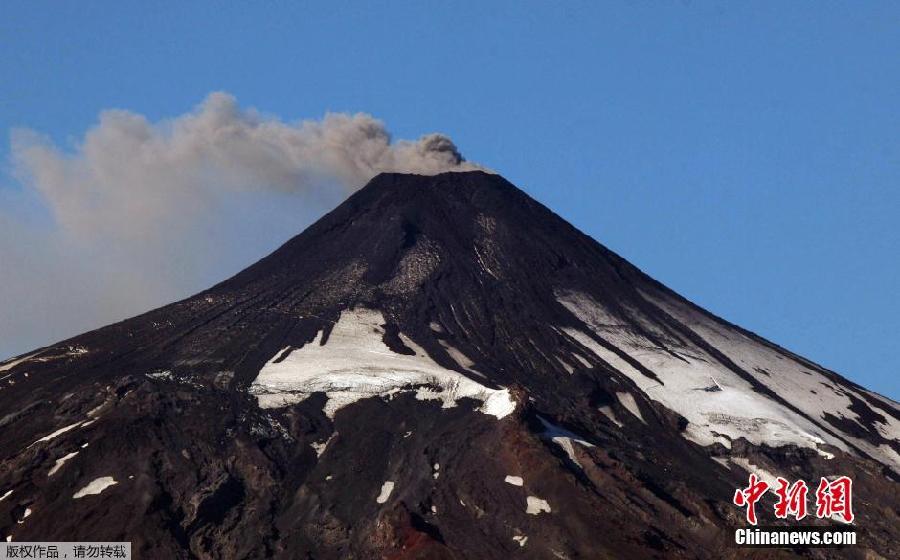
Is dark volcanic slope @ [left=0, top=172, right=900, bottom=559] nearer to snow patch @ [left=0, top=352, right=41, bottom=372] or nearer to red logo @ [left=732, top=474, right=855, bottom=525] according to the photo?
snow patch @ [left=0, top=352, right=41, bottom=372]

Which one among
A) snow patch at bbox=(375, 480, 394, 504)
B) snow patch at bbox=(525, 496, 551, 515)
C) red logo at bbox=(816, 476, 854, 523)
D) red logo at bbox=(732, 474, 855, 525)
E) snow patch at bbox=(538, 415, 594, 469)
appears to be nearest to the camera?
snow patch at bbox=(525, 496, 551, 515)

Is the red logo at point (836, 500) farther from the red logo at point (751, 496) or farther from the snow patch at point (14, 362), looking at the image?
the snow patch at point (14, 362)

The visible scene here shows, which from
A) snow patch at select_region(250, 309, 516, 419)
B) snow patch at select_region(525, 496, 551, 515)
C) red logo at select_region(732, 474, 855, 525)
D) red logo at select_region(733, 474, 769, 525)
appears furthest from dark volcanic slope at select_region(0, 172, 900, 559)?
red logo at select_region(732, 474, 855, 525)

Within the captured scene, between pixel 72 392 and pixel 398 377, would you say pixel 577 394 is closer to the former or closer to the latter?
pixel 398 377

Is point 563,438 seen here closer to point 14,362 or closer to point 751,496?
point 751,496

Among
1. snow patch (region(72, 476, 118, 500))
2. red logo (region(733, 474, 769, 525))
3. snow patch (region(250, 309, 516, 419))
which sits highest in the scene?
snow patch (region(250, 309, 516, 419))

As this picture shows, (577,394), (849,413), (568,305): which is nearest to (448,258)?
(568,305)

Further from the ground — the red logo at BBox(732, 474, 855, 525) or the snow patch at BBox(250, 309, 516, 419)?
the snow patch at BBox(250, 309, 516, 419)
